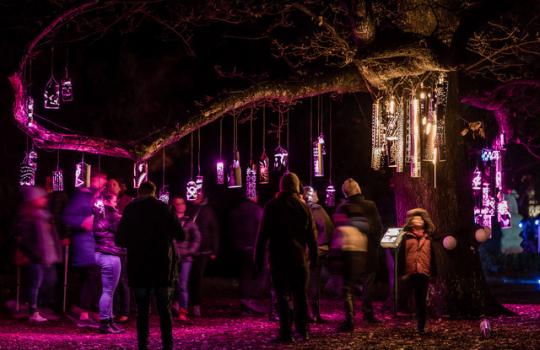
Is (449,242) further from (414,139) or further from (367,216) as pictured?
(367,216)

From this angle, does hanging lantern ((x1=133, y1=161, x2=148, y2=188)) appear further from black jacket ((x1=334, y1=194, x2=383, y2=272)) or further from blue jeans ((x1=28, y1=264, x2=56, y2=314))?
black jacket ((x1=334, y1=194, x2=383, y2=272))

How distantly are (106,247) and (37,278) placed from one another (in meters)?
2.07

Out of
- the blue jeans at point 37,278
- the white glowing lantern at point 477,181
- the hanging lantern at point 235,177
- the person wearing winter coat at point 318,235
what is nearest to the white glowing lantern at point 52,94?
the blue jeans at point 37,278

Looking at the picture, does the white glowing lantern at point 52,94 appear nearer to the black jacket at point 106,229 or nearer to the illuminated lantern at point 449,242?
the black jacket at point 106,229

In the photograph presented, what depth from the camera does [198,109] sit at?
13.1 metres

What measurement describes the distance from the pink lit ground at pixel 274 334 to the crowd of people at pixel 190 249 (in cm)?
32

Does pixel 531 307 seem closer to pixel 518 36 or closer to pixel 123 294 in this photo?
pixel 518 36

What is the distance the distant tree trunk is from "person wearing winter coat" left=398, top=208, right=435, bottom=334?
7.55 feet

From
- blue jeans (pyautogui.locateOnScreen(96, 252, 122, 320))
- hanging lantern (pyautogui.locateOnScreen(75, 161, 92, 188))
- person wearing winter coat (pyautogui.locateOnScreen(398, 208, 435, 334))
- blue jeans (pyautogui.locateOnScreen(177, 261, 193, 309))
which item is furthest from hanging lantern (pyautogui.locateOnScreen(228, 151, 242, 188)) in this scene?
person wearing winter coat (pyautogui.locateOnScreen(398, 208, 435, 334))

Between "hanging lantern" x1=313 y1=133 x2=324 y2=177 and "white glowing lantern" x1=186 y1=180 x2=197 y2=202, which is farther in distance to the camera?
"white glowing lantern" x1=186 y1=180 x2=197 y2=202

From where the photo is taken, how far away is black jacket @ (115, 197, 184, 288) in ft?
29.1

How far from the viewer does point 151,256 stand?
889 centimetres

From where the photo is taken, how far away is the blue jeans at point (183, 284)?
13285mm

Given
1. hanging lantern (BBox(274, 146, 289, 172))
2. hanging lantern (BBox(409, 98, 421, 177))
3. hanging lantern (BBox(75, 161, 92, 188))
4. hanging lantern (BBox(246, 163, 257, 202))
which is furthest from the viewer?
hanging lantern (BBox(246, 163, 257, 202))
